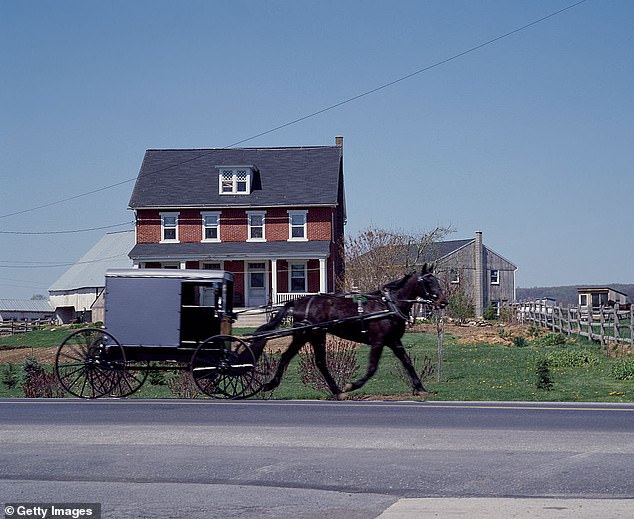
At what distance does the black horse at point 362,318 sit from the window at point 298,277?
34033 millimetres

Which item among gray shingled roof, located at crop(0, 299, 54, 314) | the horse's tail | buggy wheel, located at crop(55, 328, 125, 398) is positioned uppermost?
gray shingled roof, located at crop(0, 299, 54, 314)

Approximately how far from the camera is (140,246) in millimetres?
51562

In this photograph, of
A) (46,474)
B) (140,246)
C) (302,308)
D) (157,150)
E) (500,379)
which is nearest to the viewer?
(46,474)

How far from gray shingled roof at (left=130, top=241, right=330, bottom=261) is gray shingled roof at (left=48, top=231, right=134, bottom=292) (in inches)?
966

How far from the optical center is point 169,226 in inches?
2056

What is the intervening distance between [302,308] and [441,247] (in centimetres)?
6263

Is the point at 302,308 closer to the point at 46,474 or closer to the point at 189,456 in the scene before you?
the point at 189,456

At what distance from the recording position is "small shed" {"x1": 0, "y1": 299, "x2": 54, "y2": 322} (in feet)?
308

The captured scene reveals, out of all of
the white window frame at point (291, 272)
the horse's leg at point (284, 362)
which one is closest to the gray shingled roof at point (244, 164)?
the white window frame at point (291, 272)

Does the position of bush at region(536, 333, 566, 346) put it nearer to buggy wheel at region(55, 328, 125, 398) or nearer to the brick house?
the brick house

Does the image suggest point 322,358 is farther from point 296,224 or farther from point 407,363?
point 296,224

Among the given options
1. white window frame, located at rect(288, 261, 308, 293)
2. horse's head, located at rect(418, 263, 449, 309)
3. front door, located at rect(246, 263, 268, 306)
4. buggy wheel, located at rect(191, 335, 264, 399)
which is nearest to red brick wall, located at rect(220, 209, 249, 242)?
front door, located at rect(246, 263, 268, 306)

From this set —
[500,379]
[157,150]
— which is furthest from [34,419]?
[157,150]

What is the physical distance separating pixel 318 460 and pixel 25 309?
93.4m
